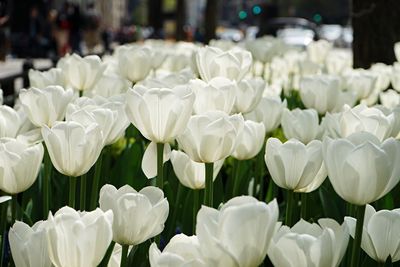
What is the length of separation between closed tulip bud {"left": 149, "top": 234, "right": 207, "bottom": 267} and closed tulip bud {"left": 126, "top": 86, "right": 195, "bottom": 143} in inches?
23.1

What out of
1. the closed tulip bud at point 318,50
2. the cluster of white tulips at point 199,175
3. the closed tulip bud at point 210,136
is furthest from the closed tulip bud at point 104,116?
the closed tulip bud at point 318,50

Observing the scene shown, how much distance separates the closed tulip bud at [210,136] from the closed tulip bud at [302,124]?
2.43ft

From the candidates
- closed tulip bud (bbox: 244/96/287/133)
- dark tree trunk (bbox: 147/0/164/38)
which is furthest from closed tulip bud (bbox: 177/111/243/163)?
dark tree trunk (bbox: 147/0/164/38)

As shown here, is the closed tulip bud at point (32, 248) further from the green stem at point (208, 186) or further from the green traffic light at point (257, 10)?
the green traffic light at point (257, 10)

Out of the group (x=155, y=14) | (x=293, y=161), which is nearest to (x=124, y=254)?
(x=293, y=161)

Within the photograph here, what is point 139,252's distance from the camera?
1.94 meters

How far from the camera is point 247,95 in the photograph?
108 inches

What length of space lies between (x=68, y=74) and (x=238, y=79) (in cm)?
81

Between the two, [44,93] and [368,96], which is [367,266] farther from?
[368,96]

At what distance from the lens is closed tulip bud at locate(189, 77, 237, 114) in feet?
7.54

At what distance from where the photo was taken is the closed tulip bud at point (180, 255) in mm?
1346

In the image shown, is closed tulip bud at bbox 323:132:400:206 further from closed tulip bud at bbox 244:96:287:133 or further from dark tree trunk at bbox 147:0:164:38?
dark tree trunk at bbox 147:0:164:38

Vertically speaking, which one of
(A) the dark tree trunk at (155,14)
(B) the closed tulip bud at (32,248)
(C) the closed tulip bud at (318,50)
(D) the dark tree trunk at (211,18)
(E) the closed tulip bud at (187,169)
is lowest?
(A) the dark tree trunk at (155,14)

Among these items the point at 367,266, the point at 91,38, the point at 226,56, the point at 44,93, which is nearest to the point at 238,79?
the point at 226,56
